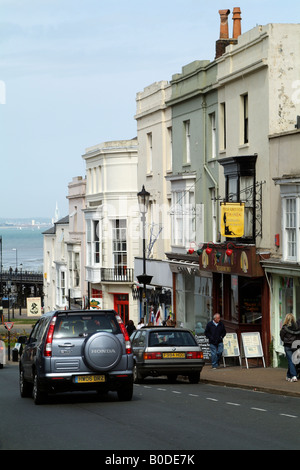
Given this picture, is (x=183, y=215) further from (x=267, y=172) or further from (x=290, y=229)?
(x=290, y=229)

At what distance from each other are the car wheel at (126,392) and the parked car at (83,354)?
19mm

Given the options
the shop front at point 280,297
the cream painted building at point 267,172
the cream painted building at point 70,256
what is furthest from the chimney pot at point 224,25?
the cream painted building at point 70,256

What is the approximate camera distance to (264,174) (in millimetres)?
29812

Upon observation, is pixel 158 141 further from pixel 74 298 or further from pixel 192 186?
pixel 74 298

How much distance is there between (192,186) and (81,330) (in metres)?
21.1

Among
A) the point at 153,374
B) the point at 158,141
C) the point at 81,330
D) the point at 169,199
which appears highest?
the point at 158,141

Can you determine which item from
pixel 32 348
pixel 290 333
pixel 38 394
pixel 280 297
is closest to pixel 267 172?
pixel 280 297

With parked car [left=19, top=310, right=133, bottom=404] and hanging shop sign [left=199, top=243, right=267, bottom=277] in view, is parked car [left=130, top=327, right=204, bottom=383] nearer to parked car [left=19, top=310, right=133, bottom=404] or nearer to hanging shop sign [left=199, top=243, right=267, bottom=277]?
hanging shop sign [left=199, top=243, right=267, bottom=277]

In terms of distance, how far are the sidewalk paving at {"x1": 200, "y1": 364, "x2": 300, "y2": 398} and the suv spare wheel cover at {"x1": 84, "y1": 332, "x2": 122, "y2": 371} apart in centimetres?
455

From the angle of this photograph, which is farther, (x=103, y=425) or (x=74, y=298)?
(x=74, y=298)

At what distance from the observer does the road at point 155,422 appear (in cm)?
1227

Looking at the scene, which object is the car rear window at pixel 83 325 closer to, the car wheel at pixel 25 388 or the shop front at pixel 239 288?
the car wheel at pixel 25 388

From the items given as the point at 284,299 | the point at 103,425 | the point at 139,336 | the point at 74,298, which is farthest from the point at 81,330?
the point at 74,298

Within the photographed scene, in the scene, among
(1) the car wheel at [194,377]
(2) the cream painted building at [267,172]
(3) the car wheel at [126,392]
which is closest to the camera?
(3) the car wheel at [126,392]
